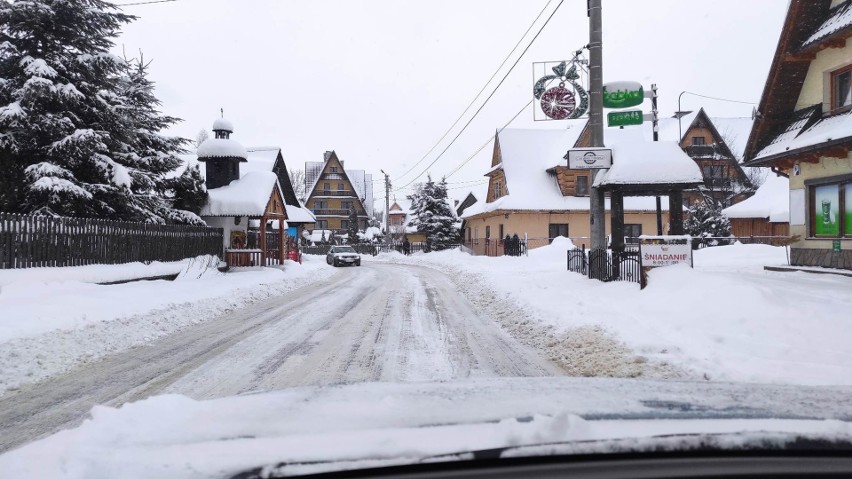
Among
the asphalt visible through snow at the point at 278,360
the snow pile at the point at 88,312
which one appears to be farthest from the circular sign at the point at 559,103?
the snow pile at the point at 88,312

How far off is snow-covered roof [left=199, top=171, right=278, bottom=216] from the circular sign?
50.3ft

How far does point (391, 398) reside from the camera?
2246 mm

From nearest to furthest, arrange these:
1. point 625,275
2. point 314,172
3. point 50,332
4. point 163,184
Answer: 1. point 50,332
2. point 625,275
3. point 163,184
4. point 314,172

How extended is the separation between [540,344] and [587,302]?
2.98 m

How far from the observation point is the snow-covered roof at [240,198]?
24016 mm

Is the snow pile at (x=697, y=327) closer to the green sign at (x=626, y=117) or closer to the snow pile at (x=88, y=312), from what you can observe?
the green sign at (x=626, y=117)

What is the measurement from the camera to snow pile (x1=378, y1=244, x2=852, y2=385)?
5.89 metres

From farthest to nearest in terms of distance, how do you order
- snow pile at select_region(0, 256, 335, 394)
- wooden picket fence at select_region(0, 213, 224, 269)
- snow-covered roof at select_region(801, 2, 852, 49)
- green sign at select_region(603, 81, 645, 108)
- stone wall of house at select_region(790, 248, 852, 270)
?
green sign at select_region(603, 81, 645, 108) → stone wall of house at select_region(790, 248, 852, 270) → snow-covered roof at select_region(801, 2, 852, 49) → wooden picket fence at select_region(0, 213, 224, 269) → snow pile at select_region(0, 256, 335, 394)

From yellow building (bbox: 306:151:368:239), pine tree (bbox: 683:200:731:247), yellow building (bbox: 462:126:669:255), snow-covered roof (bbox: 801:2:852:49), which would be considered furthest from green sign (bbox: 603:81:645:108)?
yellow building (bbox: 306:151:368:239)

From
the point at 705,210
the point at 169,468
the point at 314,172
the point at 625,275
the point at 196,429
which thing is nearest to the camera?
the point at 169,468

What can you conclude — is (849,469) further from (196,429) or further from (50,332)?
(50,332)

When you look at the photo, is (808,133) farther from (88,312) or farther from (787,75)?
(88,312)

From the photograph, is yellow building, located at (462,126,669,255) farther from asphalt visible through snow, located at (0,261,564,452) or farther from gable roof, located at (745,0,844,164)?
asphalt visible through snow, located at (0,261,564,452)

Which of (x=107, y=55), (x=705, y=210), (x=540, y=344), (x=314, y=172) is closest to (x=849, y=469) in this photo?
(x=540, y=344)
